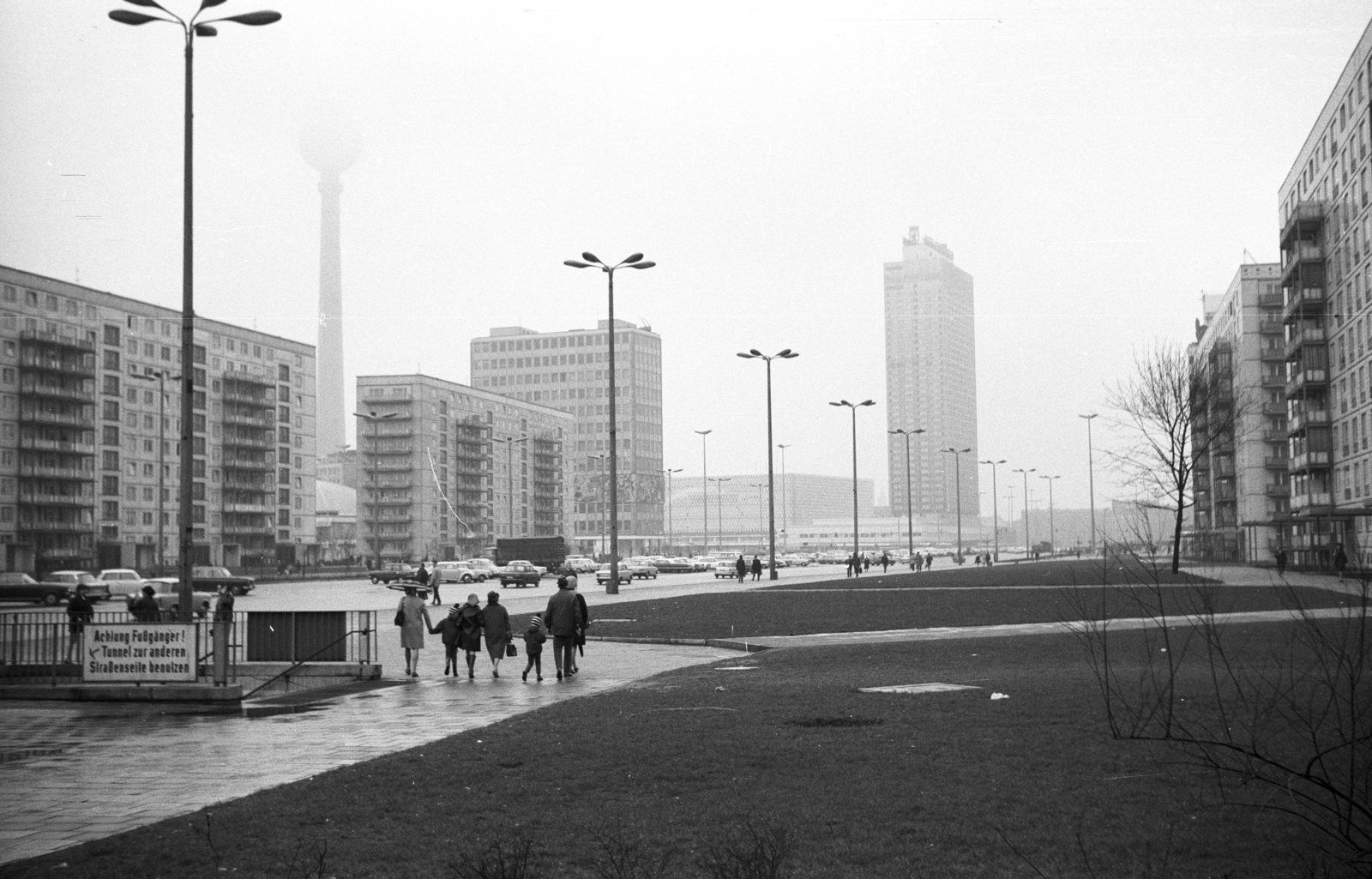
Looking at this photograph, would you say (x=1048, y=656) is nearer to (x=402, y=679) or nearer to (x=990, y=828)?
(x=402, y=679)

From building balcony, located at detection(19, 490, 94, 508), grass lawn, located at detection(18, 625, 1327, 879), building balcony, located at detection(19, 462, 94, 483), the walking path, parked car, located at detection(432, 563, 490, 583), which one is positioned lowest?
parked car, located at detection(432, 563, 490, 583)

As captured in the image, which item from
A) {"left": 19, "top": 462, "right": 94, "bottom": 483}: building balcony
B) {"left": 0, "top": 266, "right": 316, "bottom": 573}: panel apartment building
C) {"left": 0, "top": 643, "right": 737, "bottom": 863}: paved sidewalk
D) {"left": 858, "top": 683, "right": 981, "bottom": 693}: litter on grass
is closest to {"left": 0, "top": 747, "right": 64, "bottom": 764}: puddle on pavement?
{"left": 0, "top": 643, "right": 737, "bottom": 863}: paved sidewalk

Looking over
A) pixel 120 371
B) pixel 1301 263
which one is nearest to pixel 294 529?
pixel 120 371

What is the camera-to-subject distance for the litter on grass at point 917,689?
15609 millimetres

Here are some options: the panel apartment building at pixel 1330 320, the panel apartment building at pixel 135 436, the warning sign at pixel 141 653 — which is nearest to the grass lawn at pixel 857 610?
the warning sign at pixel 141 653

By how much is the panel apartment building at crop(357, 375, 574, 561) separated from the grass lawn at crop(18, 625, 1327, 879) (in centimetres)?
12500

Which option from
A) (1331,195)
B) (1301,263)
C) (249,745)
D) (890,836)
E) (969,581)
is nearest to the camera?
(890,836)

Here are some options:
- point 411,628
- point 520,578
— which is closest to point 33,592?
point 520,578

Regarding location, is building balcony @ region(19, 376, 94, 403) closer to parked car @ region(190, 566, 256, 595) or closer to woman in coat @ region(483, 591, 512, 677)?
parked car @ region(190, 566, 256, 595)

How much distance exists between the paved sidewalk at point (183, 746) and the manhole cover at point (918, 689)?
4006mm

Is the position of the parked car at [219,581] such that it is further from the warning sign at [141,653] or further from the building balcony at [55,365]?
the warning sign at [141,653]

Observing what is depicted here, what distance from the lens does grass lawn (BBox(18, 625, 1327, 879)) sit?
7.11 meters

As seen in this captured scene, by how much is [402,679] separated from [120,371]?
86489mm

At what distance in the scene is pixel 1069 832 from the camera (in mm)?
7547
